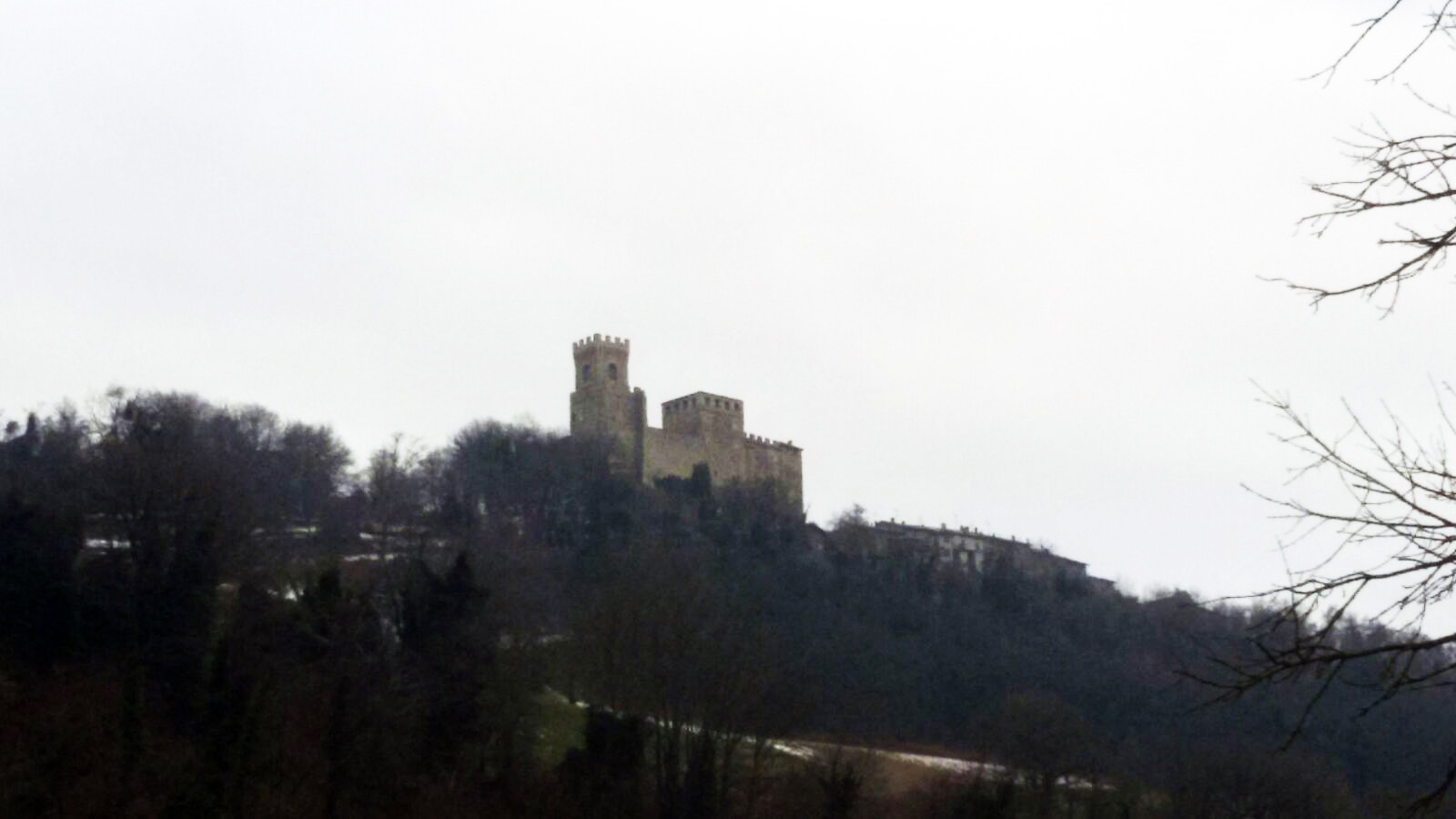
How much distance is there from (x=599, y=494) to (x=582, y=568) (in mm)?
11441

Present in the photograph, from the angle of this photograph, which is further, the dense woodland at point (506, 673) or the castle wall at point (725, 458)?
the castle wall at point (725, 458)

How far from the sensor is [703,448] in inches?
3374

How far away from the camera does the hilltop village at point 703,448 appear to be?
8188 centimetres

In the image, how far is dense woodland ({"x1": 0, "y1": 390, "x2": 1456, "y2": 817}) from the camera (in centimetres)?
2380

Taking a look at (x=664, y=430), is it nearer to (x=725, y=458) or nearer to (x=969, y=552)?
(x=725, y=458)

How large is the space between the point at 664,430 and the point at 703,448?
2339mm

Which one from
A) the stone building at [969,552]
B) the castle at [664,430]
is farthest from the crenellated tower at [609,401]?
the stone building at [969,552]

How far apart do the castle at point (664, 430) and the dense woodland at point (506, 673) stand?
14.5 m

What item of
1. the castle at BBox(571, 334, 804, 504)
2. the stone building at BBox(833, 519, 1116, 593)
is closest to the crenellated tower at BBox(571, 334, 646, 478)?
the castle at BBox(571, 334, 804, 504)

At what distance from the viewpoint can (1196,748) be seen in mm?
46719

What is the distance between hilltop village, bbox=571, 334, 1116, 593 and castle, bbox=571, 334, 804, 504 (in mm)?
49

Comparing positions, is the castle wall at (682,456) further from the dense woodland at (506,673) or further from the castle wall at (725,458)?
the dense woodland at (506,673)

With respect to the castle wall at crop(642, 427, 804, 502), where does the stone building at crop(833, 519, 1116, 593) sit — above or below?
below

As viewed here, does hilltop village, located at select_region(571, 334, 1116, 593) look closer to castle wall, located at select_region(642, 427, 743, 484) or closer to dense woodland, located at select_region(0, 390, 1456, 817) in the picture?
castle wall, located at select_region(642, 427, 743, 484)
